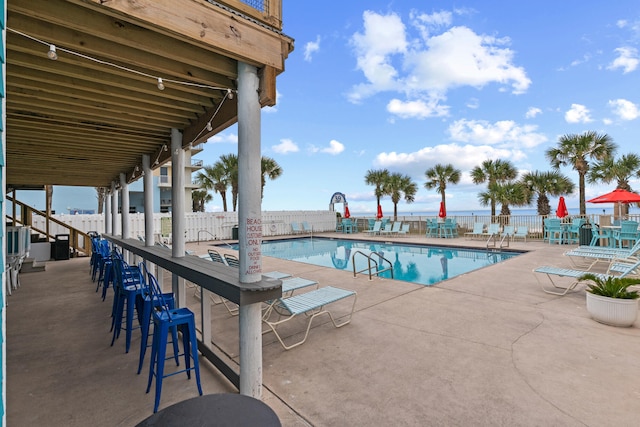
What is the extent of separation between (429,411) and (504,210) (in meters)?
16.1

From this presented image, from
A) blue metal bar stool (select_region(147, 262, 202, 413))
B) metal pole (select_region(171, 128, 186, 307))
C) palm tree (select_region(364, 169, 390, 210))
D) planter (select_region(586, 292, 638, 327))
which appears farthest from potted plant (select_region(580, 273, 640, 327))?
palm tree (select_region(364, 169, 390, 210))

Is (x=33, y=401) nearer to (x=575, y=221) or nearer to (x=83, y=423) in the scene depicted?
(x=83, y=423)

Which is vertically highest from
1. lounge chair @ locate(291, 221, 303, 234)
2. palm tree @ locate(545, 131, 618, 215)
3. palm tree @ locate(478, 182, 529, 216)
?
palm tree @ locate(545, 131, 618, 215)

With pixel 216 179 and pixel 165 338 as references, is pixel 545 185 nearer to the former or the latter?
pixel 165 338

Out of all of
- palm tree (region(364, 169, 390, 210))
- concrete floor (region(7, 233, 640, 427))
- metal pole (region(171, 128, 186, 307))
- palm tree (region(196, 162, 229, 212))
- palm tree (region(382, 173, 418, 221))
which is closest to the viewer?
concrete floor (region(7, 233, 640, 427))

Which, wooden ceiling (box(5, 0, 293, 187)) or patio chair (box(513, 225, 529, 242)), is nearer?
wooden ceiling (box(5, 0, 293, 187))

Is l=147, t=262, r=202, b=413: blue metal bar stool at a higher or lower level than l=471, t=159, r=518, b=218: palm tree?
Answer: lower

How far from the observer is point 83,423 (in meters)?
2.05

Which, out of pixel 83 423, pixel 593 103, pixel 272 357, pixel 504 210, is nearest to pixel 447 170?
pixel 504 210

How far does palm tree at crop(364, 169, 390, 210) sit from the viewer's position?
20.5 meters

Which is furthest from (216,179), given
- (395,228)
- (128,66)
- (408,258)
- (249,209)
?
(249,209)

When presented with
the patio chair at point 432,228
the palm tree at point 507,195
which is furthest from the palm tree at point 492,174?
the patio chair at point 432,228

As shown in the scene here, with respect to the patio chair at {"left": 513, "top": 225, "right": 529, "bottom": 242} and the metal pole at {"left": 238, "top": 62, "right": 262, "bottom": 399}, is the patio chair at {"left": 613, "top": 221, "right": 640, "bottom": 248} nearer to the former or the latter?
the patio chair at {"left": 513, "top": 225, "right": 529, "bottom": 242}

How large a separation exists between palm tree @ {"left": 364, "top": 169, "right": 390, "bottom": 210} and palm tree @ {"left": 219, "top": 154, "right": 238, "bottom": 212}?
379 inches
